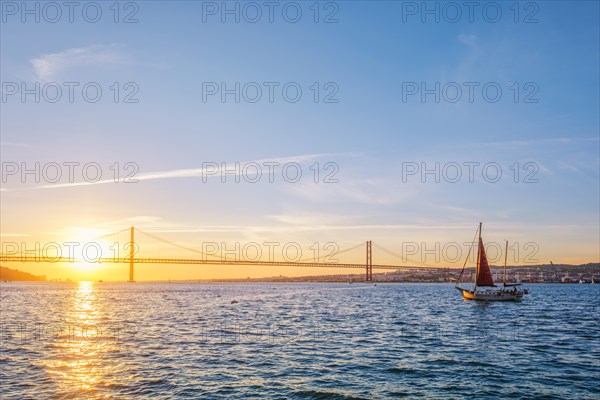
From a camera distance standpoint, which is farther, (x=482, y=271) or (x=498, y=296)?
(x=498, y=296)

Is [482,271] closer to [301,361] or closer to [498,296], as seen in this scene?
[498,296]

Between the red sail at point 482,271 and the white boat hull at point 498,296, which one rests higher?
the red sail at point 482,271

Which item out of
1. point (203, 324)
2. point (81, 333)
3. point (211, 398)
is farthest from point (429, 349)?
point (81, 333)

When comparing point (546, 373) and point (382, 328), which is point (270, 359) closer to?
point (546, 373)

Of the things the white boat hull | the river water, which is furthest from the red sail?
the river water

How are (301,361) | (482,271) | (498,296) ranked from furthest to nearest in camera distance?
(498,296) → (482,271) → (301,361)

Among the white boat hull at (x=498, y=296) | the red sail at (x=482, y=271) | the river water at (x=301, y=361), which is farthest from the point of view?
the white boat hull at (x=498, y=296)

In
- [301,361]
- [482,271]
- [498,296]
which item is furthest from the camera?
[498,296]

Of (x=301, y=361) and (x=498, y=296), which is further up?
(x=301, y=361)

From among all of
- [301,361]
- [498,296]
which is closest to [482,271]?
[498,296]

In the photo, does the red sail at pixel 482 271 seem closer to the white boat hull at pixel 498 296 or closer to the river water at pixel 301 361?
the white boat hull at pixel 498 296

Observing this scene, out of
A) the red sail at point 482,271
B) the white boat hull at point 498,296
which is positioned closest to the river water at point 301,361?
the red sail at point 482,271

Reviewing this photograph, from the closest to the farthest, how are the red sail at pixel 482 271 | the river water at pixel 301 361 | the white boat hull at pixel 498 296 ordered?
the river water at pixel 301 361 < the red sail at pixel 482 271 < the white boat hull at pixel 498 296
